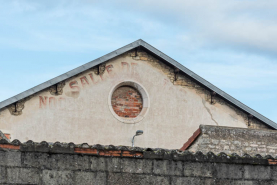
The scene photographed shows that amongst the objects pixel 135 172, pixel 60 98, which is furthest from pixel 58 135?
pixel 135 172

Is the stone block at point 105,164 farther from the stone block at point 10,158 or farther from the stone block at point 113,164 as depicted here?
the stone block at point 10,158

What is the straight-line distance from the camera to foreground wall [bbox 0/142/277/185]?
9.09m

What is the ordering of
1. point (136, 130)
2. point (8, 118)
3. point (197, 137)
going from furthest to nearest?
point (136, 130)
point (8, 118)
point (197, 137)

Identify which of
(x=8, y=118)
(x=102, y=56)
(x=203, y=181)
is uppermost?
(x=102, y=56)

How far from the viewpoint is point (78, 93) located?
19578 millimetres

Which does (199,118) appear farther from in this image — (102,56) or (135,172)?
(135,172)

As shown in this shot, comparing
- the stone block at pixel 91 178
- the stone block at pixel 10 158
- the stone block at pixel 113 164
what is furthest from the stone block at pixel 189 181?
the stone block at pixel 10 158

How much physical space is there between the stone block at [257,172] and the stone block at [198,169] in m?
0.52

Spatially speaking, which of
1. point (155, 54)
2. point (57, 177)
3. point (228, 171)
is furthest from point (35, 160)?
point (155, 54)

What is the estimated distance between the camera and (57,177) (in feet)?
30.0

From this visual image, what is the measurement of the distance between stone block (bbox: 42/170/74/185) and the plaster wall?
970cm

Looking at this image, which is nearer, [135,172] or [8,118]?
[135,172]

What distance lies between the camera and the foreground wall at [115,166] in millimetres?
9086

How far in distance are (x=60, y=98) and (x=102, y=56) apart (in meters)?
1.65
